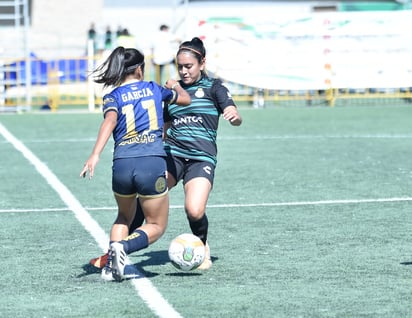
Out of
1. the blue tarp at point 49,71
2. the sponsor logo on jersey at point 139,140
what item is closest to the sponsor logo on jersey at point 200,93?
the sponsor logo on jersey at point 139,140

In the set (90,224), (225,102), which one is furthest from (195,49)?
(90,224)

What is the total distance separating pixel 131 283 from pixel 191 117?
5.08 feet

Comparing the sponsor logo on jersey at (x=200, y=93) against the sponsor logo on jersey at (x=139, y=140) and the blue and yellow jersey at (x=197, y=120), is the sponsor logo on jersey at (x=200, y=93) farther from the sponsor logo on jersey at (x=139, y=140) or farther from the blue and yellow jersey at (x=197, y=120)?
the sponsor logo on jersey at (x=139, y=140)

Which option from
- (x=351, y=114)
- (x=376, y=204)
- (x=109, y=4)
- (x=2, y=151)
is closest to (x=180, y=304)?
(x=376, y=204)

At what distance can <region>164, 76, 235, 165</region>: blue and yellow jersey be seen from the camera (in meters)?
8.59

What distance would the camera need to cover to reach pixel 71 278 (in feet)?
25.9

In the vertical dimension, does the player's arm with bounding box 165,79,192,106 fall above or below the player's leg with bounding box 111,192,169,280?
above

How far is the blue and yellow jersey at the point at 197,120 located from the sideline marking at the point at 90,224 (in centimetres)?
110

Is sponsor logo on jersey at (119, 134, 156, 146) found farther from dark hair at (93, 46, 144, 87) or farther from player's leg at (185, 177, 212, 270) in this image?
player's leg at (185, 177, 212, 270)

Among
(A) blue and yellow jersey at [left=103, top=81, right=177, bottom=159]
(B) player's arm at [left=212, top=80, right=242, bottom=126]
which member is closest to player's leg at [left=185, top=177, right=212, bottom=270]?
(B) player's arm at [left=212, top=80, right=242, bottom=126]

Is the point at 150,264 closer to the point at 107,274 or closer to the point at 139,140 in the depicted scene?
the point at 107,274

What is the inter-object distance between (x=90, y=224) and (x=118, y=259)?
9.84 ft

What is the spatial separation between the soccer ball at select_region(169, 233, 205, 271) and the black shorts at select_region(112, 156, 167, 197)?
0.46m

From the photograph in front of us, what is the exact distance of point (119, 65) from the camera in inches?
304
